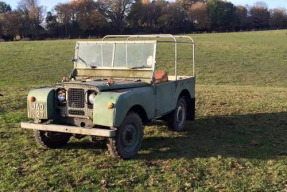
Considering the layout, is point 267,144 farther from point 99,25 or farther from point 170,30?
point 170,30

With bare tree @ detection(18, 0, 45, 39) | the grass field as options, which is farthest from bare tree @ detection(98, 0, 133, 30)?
the grass field

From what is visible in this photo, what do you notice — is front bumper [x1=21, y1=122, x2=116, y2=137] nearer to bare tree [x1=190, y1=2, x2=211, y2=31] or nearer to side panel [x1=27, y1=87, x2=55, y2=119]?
side panel [x1=27, y1=87, x2=55, y2=119]

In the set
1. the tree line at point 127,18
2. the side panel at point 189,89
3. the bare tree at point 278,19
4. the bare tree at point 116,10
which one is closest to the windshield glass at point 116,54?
the side panel at point 189,89

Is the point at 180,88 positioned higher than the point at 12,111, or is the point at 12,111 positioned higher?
the point at 180,88

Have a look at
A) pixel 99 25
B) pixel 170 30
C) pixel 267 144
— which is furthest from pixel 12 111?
pixel 170 30

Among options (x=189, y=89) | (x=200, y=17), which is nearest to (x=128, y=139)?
(x=189, y=89)

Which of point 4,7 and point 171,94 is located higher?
point 4,7

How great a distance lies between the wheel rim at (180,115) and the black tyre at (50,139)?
2.38m

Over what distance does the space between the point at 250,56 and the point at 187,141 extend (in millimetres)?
24476

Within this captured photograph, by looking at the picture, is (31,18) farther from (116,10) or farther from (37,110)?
(37,110)

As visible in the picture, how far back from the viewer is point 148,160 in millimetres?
6281

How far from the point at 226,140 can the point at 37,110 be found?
3.49 meters

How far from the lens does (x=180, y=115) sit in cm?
Answer: 850

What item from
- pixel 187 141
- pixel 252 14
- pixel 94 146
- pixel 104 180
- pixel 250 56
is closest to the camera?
pixel 104 180
